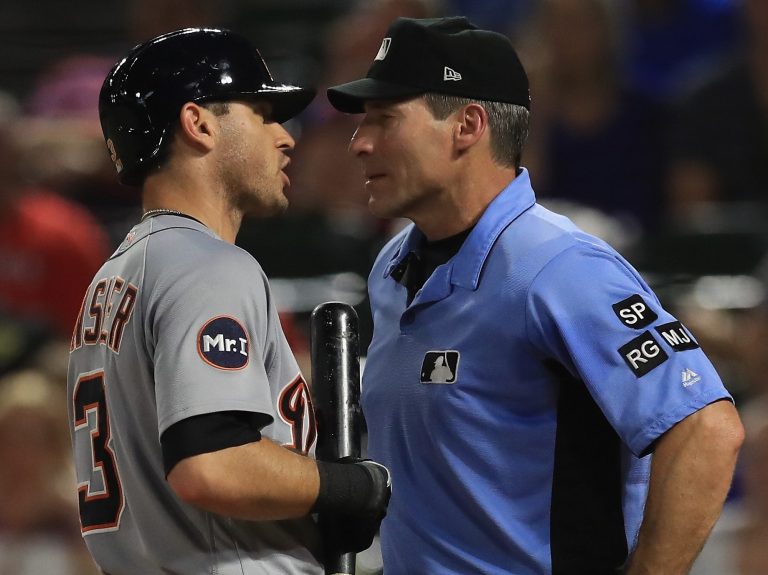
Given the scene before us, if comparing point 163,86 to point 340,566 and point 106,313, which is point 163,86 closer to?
point 106,313

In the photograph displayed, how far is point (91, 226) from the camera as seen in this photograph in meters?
6.27

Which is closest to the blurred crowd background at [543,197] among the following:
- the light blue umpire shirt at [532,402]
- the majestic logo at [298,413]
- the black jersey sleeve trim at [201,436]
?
the light blue umpire shirt at [532,402]

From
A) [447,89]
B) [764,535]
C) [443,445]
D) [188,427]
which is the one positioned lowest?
[764,535]

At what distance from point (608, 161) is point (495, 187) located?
121 inches

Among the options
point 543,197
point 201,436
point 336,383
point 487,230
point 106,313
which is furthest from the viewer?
point 543,197

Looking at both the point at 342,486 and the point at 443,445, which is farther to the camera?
the point at 443,445

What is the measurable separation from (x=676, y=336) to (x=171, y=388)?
3.43 feet

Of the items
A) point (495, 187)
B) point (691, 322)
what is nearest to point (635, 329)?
point (495, 187)

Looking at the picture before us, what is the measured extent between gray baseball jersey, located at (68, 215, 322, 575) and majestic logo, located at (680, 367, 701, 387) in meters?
0.76

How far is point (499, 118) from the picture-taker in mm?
3186

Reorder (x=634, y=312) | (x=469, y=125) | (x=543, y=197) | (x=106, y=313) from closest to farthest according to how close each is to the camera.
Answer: (x=106, y=313) < (x=634, y=312) < (x=469, y=125) < (x=543, y=197)

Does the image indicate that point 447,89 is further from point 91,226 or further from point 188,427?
point 91,226

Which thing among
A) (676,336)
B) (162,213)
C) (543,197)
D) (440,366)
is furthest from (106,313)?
(543,197)

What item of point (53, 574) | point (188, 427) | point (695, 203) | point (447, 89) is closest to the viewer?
point (188, 427)
